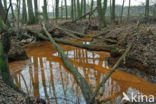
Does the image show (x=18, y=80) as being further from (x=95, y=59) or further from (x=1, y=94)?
(x=95, y=59)

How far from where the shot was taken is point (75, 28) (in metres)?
16.2

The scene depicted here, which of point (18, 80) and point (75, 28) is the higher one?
point (75, 28)

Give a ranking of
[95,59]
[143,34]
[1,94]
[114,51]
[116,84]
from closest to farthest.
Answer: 1. [1,94]
2. [116,84]
3. [143,34]
4. [114,51]
5. [95,59]

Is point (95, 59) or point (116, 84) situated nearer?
point (116, 84)

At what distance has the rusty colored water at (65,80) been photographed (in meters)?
4.01

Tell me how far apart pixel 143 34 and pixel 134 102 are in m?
3.79

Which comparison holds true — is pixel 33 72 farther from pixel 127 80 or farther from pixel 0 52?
pixel 127 80

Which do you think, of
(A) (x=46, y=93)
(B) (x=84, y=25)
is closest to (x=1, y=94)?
(A) (x=46, y=93)

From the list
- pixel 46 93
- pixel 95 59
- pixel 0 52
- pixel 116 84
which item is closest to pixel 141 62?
pixel 116 84

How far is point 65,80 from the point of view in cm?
509

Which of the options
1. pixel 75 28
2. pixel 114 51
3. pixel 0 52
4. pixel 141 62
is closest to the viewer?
pixel 0 52

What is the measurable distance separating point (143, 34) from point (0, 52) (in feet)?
17.0

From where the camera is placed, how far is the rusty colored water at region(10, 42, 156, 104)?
4013 millimetres

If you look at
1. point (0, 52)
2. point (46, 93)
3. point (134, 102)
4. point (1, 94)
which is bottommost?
point (46, 93)
